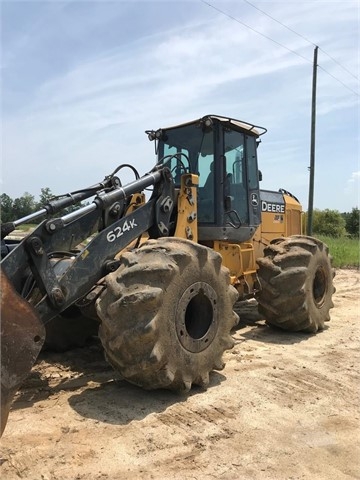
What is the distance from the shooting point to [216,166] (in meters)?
6.23

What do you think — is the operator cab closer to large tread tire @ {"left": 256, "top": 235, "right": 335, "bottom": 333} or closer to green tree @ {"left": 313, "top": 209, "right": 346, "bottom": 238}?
large tread tire @ {"left": 256, "top": 235, "right": 335, "bottom": 333}

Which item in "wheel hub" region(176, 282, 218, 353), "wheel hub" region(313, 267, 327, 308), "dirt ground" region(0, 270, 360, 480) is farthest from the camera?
"wheel hub" region(313, 267, 327, 308)

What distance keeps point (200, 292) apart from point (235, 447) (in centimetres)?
152

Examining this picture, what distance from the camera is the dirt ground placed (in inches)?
122

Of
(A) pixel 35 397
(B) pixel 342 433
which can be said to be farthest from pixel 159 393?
(B) pixel 342 433

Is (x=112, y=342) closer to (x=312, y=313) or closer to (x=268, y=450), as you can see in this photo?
(x=268, y=450)

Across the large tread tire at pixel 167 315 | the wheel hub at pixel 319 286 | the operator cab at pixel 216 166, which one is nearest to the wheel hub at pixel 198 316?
the large tread tire at pixel 167 315

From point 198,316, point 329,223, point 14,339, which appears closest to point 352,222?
point 329,223

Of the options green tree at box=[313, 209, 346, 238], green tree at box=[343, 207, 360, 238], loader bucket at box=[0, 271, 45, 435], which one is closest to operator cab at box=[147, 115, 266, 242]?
loader bucket at box=[0, 271, 45, 435]

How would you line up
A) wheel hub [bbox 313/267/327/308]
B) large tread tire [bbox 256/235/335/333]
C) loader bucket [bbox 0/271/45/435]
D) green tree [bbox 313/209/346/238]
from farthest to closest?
green tree [bbox 313/209/346/238] → wheel hub [bbox 313/267/327/308] → large tread tire [bbox 256/235/335/333] → loader bucket [bbox 0/271/45/435]

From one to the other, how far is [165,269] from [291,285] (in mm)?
2789

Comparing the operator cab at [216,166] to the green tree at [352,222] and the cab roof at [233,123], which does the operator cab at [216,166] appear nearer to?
the cab roof at [233,123]

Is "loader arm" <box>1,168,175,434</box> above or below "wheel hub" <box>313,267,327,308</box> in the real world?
above

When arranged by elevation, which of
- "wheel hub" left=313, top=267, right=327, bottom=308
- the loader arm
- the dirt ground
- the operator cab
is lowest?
the dirt ground
